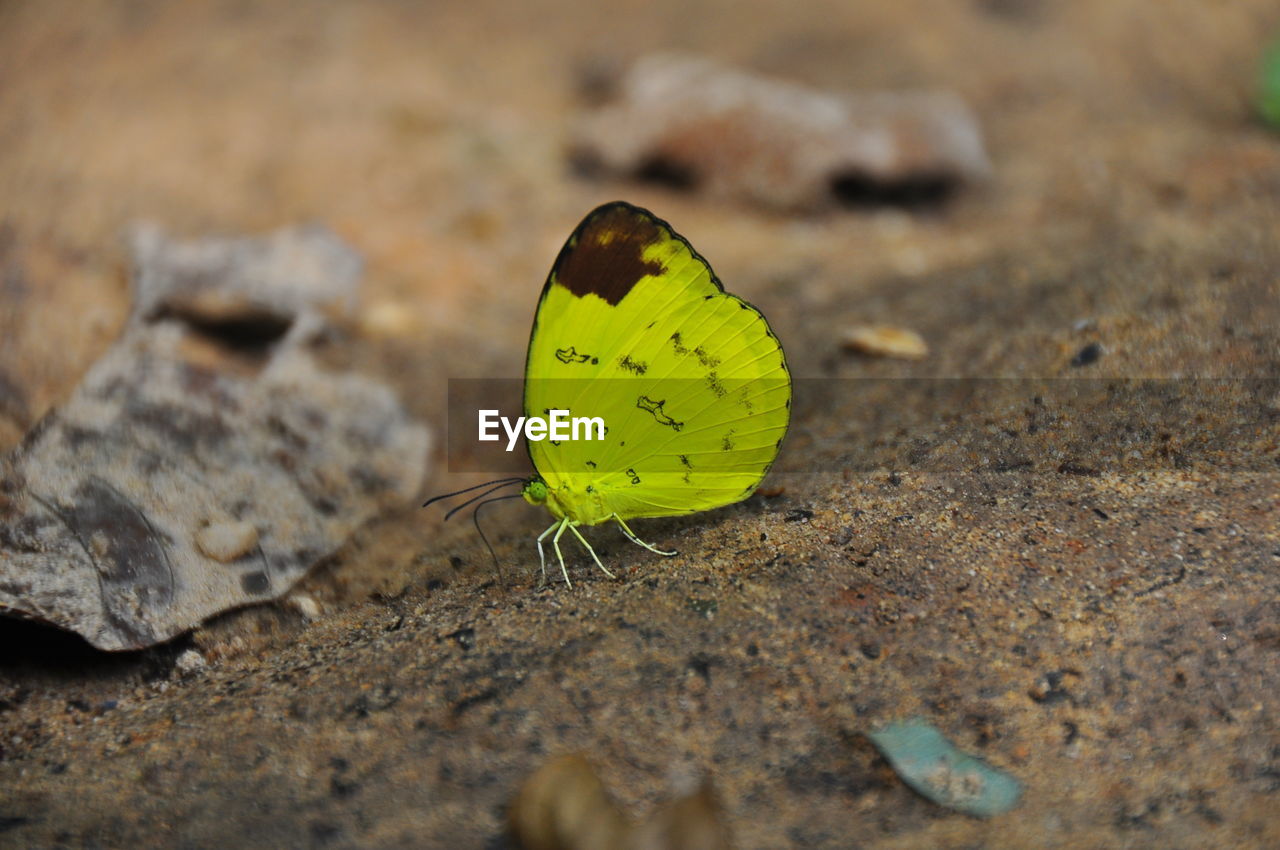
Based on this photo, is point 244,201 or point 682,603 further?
point 244,201

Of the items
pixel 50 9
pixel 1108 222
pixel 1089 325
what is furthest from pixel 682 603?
pixel 50 9

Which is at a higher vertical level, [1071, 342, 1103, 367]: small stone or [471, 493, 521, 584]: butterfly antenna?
[1071, 342, 1103, 367]: small stone

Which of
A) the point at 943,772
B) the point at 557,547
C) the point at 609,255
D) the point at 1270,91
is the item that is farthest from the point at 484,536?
the point at 1270,91

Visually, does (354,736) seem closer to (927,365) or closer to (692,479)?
(692,479)

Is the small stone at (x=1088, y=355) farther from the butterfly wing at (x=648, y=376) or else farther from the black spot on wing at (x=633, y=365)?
the black spot on wing at (x=633, y=365)

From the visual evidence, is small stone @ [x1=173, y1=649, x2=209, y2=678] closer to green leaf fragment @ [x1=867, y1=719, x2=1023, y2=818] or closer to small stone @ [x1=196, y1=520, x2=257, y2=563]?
small stone @ [x1=196, y1=520, x2=257, y2=563]

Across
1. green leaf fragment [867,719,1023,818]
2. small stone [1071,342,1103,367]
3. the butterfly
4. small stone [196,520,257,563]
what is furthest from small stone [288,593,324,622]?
small stone [1071,342,1103,367]

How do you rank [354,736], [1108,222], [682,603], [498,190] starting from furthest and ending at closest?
[498,190] < [1108,222] < [682,603] < [354,736]

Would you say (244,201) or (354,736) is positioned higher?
(244,201)
